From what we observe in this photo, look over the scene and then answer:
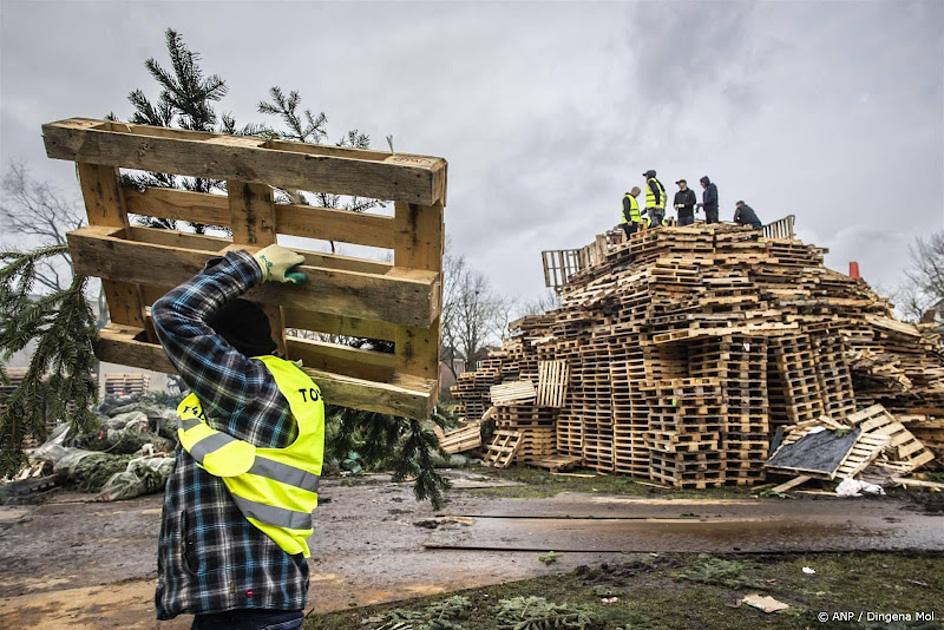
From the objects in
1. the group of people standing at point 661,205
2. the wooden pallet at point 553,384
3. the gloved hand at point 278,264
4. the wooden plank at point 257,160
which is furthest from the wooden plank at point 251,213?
the group of people standing at point 661,205

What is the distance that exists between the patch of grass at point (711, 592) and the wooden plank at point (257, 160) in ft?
9.41

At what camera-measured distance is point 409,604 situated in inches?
174

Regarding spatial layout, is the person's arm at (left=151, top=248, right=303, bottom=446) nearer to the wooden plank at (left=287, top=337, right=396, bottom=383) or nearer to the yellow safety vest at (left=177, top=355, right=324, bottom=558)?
the yellow safety vest at (left=177, top=355, right=324, bottom=558)

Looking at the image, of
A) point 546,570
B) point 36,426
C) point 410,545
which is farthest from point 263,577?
point 410,545

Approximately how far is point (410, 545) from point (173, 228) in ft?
14.4

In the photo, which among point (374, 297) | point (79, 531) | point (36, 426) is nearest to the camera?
point (374, 297)

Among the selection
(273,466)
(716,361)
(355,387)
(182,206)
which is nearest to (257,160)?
(182,206)

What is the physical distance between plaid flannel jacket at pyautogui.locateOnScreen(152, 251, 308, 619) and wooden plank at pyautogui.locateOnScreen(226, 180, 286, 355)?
65 cm

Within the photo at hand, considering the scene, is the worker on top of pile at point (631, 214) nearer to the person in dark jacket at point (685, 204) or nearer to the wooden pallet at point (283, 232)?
the person in dark jacket at point (685, 204)

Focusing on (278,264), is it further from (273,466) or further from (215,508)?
(215,508)

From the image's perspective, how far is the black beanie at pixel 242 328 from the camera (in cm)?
243

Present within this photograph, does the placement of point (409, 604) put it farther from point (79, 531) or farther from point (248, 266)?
point (79, 531)

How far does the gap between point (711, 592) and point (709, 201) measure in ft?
45.3

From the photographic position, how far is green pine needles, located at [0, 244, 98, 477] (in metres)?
3.70
